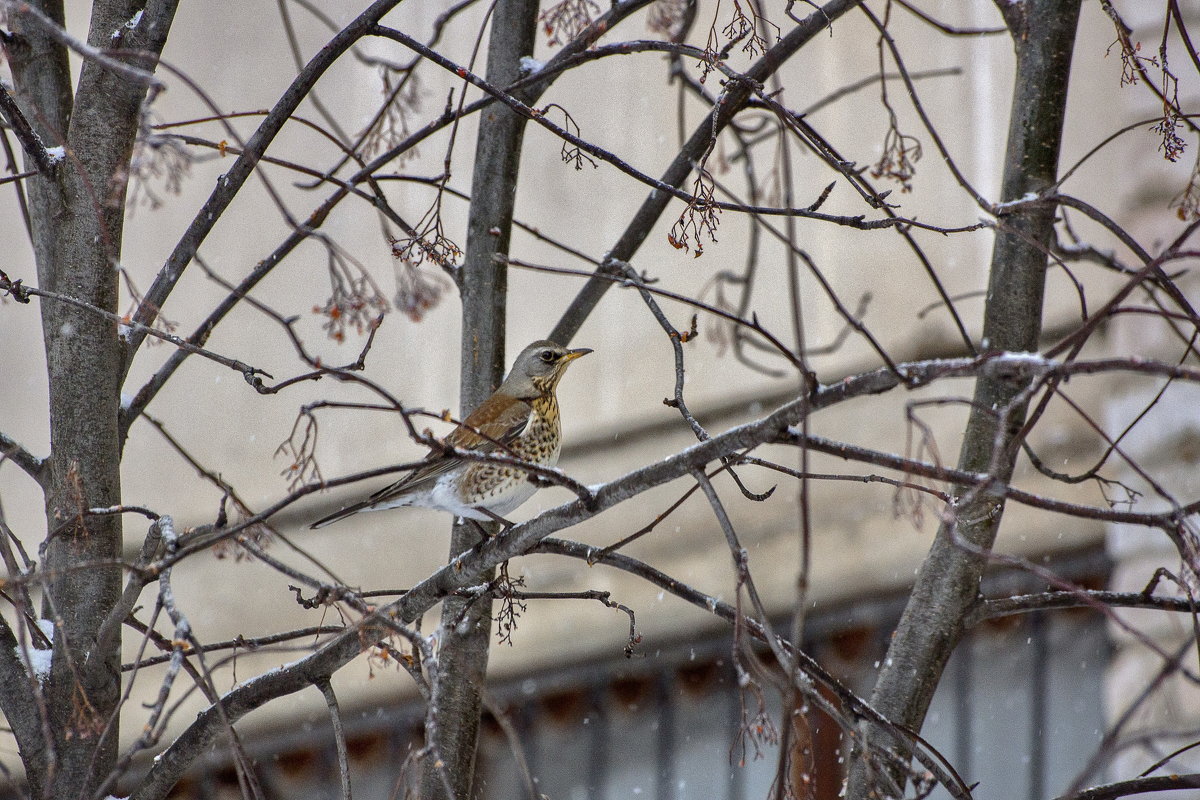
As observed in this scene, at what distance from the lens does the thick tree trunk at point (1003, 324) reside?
4.29ft

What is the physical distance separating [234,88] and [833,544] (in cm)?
243

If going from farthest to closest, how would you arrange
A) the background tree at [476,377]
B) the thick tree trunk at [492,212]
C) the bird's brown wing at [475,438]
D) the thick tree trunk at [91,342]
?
the bird's brown wing at [475,438]
the thick tree trunk at [492,212]
the thick tree trunk at [91,342]
the background tree at [476,377]

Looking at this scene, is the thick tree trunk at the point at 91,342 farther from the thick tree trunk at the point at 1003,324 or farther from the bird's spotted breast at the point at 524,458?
the thick tree trunk at the point at 1003,324

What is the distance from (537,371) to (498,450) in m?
0.30

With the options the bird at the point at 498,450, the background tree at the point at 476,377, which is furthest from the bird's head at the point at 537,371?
the background tree at the point at 476,377

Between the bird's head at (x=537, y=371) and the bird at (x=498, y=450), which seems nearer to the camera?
the bird at (x=498, y=450)

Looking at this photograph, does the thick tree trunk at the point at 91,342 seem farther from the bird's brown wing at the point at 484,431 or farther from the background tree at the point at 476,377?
the bird's brown wing at the point at 484,431

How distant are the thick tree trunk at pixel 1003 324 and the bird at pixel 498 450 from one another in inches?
22.5

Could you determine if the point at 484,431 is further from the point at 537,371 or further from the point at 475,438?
the point at 537,371

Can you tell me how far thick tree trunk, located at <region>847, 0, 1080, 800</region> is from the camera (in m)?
1.31

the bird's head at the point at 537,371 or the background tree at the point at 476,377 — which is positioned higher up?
the bird's head at the point at 537,371

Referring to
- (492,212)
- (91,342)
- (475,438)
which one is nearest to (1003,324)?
(492,212)

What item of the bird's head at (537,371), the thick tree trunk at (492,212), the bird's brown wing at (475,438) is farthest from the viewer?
the bird's head at (537,371)

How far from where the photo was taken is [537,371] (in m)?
2.02
